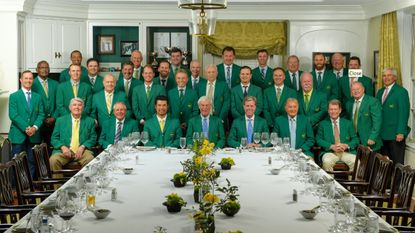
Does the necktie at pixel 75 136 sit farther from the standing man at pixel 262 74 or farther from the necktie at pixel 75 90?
the standing man at pixel 262 74

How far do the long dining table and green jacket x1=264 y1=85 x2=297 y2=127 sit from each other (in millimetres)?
2288

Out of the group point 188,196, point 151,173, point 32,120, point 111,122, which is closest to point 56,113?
point 32,120

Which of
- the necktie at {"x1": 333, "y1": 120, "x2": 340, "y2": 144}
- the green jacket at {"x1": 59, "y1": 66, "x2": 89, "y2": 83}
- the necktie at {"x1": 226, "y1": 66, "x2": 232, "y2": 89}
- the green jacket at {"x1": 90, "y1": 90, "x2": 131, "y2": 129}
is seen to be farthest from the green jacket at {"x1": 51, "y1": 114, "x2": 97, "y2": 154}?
the necktie at {"x1": 333, "y1": 120, "x2": 340, "y2": 144}

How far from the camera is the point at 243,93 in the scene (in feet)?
27.1

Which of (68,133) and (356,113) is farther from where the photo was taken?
(356,113)

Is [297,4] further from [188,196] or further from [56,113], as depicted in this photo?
[188,196]

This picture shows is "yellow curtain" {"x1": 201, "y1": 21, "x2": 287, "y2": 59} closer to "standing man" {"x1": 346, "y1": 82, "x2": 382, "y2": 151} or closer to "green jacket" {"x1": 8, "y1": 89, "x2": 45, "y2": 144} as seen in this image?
"standing man" {"x1": 346, "y1": 82, "x2": 382, "y2": 151}

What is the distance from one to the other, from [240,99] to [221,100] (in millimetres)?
247

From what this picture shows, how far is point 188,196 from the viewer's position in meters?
4.36

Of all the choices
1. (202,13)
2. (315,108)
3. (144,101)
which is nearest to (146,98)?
(144,101)

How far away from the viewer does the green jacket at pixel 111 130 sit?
7.70 metres

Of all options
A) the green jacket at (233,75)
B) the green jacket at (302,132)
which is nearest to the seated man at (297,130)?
the green jacket at (302,132)

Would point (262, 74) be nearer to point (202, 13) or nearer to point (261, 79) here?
point (261, 79)

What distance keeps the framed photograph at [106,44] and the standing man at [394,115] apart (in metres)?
4.28
